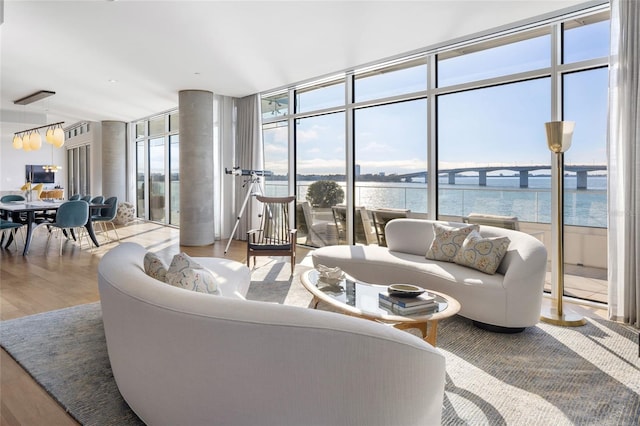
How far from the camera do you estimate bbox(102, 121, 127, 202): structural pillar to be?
36.8 ft

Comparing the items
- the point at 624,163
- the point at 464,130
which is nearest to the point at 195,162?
the point at 464,130

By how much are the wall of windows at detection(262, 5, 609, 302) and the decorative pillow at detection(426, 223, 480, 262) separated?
1.01 metres

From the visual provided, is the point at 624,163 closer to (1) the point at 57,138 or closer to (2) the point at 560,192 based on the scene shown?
(2) the point at 560,192

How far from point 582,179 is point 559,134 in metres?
0.83

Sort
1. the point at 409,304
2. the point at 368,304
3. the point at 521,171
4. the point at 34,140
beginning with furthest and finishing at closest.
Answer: the point at 34,140, the point at 521,171, the point at 368,304, the point at 409,304

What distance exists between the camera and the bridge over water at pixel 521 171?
3.92m

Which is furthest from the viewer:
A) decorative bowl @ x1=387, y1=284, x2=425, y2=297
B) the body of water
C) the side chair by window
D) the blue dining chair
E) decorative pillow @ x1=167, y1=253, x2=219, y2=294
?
the blue dining chair

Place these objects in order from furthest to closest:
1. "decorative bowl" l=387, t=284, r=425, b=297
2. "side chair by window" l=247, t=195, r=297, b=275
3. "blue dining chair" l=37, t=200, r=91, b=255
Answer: "blue dining chair" l=37, t=200, r=91, b=255, "side chair by window" l=247, t=195, r=297, b=275, "decorative bowl" l=387, t=284, r=425, b=297

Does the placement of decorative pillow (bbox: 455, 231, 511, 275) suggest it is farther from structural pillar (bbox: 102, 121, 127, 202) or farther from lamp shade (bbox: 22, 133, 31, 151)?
structural pillar (bbox: 102, 121, 127, 202)

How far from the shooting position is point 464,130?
15.8ft

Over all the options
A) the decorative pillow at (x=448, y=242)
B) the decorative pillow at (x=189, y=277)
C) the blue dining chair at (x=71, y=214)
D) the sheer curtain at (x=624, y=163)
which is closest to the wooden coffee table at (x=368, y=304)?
the decorative pillow at (x=189, y=277)

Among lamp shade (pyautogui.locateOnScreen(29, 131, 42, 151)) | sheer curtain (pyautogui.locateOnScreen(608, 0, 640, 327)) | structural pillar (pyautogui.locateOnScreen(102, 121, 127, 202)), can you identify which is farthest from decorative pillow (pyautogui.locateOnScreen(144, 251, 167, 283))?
structural pillar (pyautogui.locateOnScreen(102, 121, 127, 202))

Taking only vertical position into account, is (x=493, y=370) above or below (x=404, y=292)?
below

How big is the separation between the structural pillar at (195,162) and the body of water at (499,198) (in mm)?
2992
